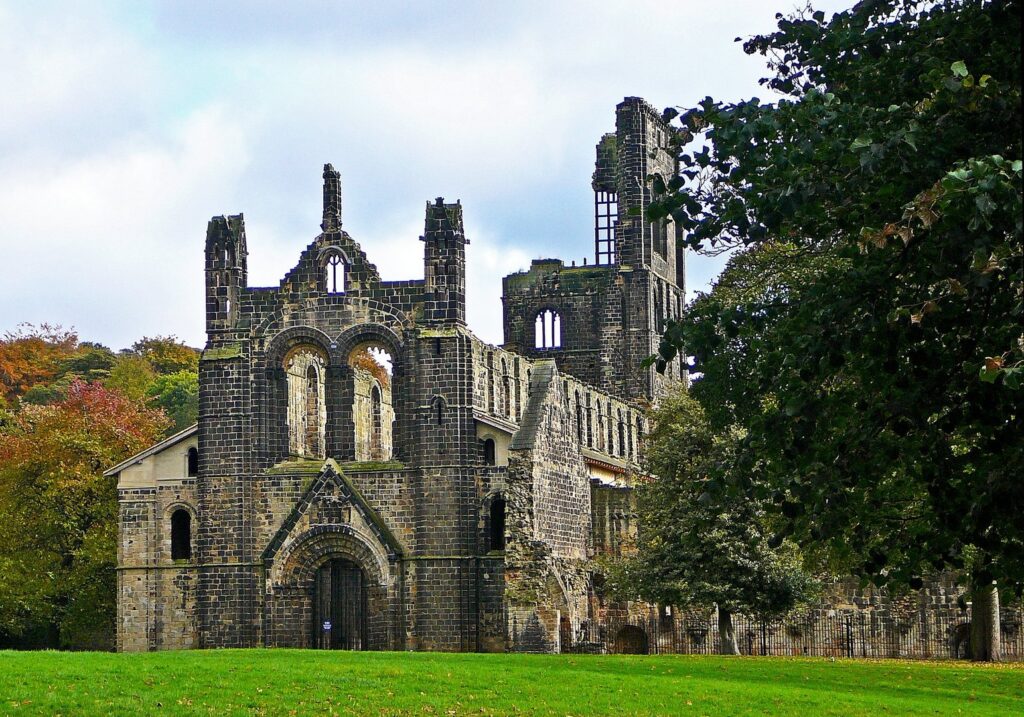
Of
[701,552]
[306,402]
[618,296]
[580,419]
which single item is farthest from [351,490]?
[618,296]

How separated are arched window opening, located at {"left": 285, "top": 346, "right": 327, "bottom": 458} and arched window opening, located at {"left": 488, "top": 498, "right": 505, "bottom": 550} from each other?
5692mm

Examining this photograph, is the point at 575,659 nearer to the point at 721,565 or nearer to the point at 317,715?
the point at 721,565

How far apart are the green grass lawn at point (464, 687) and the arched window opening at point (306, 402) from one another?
13.0 metres

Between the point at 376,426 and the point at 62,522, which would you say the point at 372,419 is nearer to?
the point at 376,426

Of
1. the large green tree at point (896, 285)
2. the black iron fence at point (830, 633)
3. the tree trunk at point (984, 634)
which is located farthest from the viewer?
the black iron fence at point (830, 633)

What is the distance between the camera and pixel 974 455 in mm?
16359

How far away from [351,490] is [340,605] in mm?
3272

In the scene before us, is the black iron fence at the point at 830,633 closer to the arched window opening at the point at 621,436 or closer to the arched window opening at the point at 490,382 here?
the arched window opening at the point at 490,382

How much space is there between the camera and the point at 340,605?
162 ft

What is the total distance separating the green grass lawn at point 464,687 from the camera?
29.1m

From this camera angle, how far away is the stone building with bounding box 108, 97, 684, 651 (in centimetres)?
4788

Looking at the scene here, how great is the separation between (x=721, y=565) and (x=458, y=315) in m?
10.0

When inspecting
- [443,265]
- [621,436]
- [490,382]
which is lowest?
[621,436]

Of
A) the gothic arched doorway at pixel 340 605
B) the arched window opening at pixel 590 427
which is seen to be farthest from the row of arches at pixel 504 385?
the gothic arched doorway at pixel 340 605
